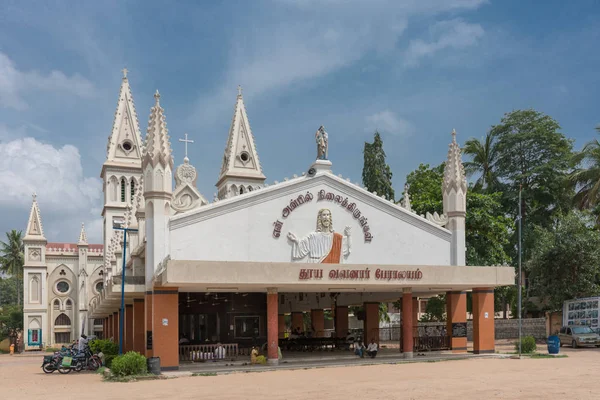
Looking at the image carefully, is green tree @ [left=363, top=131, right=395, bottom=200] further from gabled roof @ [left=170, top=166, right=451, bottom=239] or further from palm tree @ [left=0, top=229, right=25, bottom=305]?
palm tree @ [left=0, top=229, right=25, bottom=305]

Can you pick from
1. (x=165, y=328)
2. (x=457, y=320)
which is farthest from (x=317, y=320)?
(x=165, y=328)

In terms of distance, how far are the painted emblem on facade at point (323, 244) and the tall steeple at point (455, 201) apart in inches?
252

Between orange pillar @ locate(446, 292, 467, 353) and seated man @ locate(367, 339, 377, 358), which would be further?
orange pillar @ locate(446, 292, 467, 353)

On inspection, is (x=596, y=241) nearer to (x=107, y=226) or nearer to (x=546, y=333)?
(x=546, y=333)

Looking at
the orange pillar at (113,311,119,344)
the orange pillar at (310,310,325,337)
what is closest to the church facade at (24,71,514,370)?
the orange pillar at (113,311,119,344)

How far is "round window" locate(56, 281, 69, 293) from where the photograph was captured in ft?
272

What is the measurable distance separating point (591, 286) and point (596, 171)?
7.76 m

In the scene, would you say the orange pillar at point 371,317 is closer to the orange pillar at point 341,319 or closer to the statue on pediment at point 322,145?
the orange pillar at point 341,319

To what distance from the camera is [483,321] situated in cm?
3509

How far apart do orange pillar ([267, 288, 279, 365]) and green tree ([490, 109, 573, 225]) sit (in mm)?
36024

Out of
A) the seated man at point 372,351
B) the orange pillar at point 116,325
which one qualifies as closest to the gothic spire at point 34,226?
the orange pillar at point 116,325

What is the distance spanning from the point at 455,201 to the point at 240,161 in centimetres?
4165

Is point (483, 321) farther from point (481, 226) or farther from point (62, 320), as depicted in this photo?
point (62, 320)

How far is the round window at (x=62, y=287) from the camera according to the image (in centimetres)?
8288
